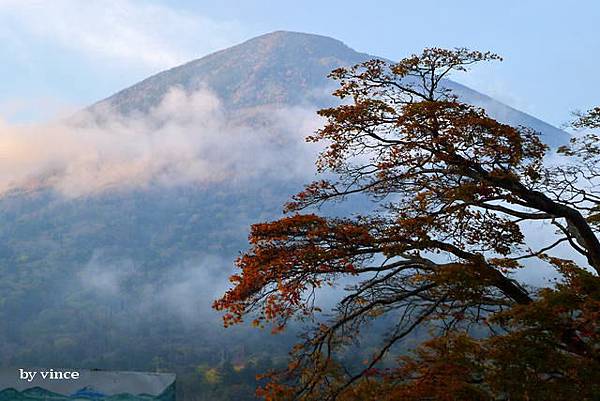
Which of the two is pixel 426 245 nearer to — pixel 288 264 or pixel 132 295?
pixel 288 264

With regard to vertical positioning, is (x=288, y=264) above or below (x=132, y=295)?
below

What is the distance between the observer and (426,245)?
8.40 meters

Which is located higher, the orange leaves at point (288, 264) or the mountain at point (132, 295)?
the mountain at point (132, 295)

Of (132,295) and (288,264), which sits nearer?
(288,264)

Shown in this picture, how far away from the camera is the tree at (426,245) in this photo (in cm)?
747

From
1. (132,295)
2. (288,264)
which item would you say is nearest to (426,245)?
(288,264)

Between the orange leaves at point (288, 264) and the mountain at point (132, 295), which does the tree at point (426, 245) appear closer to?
the orange leaves at point (288, 264)

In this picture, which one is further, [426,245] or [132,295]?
[132,295]

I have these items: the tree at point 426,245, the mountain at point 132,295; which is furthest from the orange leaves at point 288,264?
the mountain at point 132,295

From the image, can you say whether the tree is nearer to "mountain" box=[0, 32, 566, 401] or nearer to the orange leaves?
the orange leaves

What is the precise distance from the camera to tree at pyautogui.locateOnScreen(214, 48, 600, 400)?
7469 millimetres

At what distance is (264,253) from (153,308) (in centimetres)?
15030

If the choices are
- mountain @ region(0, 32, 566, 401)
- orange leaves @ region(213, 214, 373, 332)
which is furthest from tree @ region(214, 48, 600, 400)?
mountain @ region(0, 32, 566, 401)

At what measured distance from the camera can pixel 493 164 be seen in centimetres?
872
